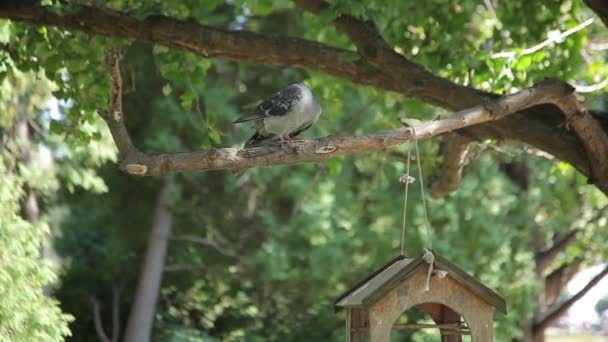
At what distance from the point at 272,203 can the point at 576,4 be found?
22.7 feet

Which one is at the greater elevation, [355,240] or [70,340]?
[355,240]

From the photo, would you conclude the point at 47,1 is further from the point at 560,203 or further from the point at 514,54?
the point at 560,203

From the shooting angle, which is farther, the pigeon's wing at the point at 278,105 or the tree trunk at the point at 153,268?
the tree trunk at the point at 153,268

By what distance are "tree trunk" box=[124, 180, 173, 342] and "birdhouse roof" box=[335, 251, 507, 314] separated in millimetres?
6823

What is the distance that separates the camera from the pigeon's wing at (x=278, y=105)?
4.06 m


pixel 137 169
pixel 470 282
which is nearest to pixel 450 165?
pixel 470 282

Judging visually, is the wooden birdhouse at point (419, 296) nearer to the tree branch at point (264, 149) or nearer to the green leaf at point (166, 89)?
the tree branch at point (264, 149)

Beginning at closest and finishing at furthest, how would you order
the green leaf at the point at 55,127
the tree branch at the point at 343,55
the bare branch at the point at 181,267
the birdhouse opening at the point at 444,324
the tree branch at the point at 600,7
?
the birdhouse opening at the point at 444,324
the tree branch at the point at 600,7
the tree branch at the point at 343,55
the green leaf at the point at 55,127
the bare branch at the point at 181,267

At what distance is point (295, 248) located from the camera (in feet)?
33.3

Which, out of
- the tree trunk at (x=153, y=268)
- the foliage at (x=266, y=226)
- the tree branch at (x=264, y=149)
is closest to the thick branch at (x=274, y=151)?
the tree branch at (x=264, y=149)

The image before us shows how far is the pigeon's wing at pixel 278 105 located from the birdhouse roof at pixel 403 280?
1.15 meters

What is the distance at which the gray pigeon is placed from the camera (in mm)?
4066

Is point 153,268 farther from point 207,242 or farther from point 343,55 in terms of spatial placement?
point 343,55

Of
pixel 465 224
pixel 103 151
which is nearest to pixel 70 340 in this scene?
pixel 103 151
